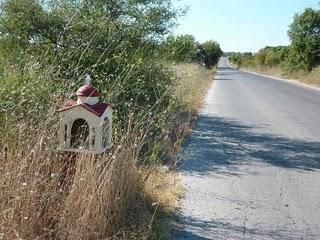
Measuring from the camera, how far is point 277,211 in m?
5.24

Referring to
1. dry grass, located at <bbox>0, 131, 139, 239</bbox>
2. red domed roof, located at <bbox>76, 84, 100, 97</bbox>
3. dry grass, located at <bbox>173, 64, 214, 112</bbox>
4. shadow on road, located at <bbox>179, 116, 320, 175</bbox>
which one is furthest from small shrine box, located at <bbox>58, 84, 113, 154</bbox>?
dry grass, located at <bbox>173, 64, 214, 112</bbox>

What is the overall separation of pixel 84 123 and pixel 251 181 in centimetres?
299

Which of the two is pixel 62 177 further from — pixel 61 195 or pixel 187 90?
pixel 187 90

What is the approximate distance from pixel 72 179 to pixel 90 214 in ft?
1.35

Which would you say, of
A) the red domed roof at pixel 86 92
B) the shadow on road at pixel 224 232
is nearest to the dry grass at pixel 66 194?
the shadow on road at pixel 224 232

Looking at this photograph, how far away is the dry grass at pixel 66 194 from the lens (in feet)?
11.7

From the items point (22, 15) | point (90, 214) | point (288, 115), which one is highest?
point (22, 15)

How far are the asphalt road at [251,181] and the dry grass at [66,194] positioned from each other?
0.55 m

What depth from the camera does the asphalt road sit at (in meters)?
4.73

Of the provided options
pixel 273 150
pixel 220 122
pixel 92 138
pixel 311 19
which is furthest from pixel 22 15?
pixel 311 19

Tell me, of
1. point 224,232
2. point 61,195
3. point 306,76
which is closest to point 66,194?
point 61,195

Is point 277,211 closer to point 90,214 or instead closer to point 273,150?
point 90,214

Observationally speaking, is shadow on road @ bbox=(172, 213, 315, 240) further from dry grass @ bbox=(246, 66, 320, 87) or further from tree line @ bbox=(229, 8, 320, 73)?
tree line @ bbox=(229, 8, 320, 73)

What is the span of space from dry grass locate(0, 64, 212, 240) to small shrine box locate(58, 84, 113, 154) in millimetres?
92
